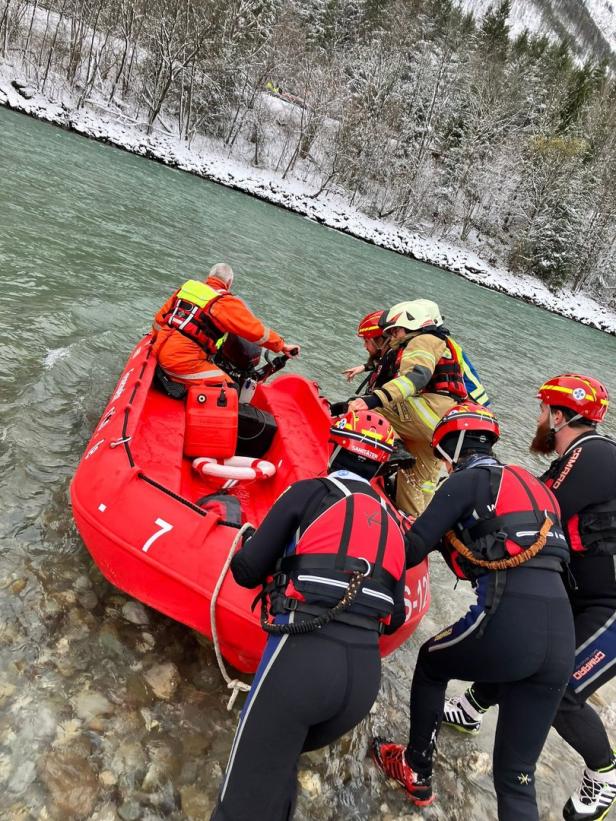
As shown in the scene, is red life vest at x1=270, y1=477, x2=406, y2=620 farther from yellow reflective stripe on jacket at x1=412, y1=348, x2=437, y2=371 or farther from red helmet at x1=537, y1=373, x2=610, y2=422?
yellow reflective stripe on jacket at x1=412, y1=348, x2=437, y2=371

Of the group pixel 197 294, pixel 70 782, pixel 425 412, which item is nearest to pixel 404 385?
pixel 425 412

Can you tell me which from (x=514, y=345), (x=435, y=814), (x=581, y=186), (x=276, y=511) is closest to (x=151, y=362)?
(x=276, y=511)

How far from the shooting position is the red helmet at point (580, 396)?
2.48 m

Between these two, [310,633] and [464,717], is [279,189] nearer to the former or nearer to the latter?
[464,717]

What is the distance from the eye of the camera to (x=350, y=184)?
31531mm

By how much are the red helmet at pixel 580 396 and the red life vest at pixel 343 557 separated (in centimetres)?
112

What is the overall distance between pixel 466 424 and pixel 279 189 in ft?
88.6

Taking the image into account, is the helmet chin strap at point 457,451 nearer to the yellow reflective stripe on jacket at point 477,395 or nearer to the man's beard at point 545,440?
the man's beard at point 545,440

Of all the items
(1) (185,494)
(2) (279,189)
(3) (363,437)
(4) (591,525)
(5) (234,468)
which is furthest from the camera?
(2) (279,189)

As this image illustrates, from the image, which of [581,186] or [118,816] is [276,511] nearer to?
[118,816]

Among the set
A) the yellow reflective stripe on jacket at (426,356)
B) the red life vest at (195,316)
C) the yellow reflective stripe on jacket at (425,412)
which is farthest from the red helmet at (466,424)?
the red life vest at (195,316)

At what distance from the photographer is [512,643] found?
1.97 m

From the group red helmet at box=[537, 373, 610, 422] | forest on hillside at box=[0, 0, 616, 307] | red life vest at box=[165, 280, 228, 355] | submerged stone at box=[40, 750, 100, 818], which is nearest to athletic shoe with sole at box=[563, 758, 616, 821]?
red helmet at box=[537, 373, 610, 422]

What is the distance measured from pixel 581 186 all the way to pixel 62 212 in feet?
103
